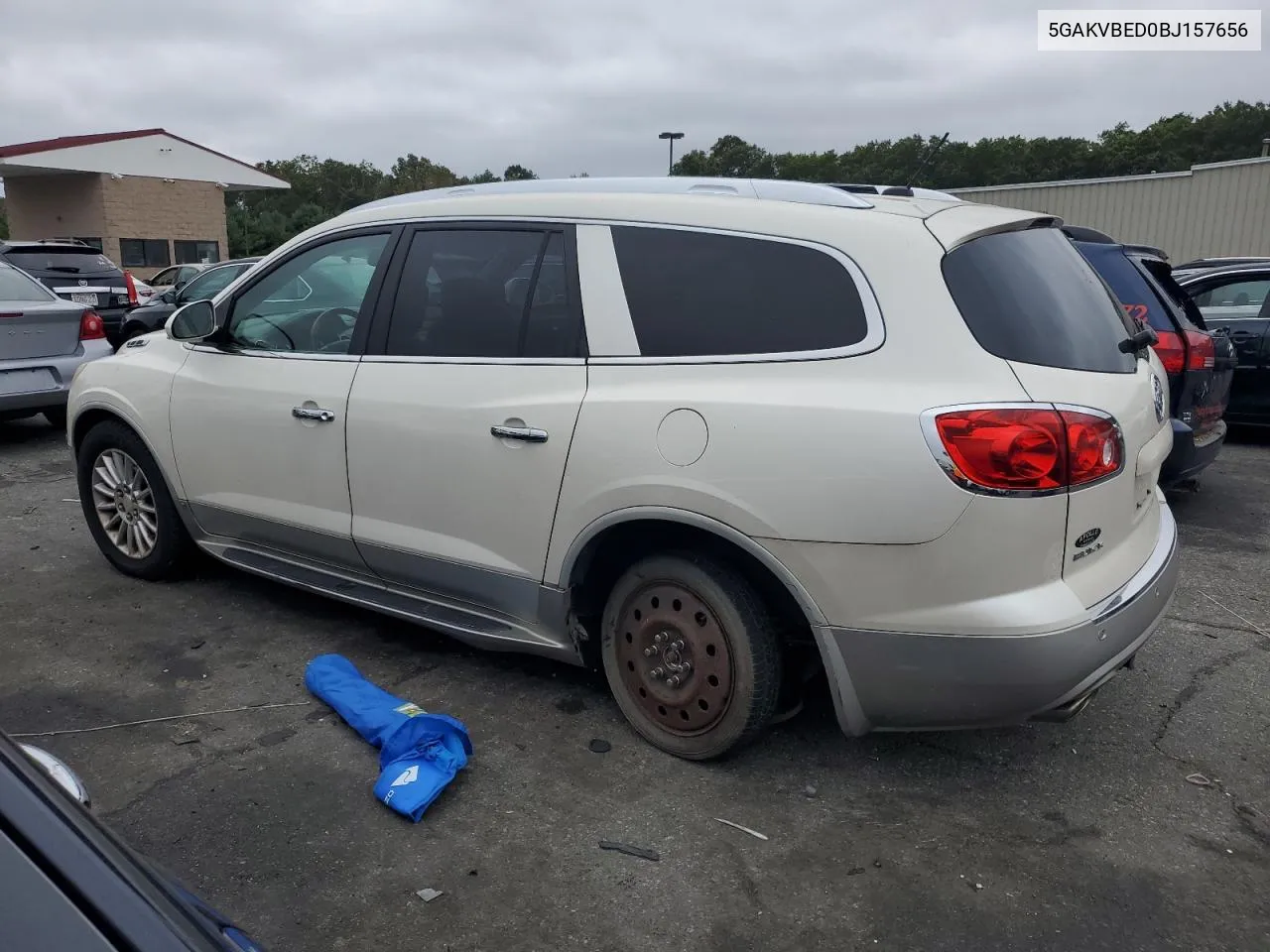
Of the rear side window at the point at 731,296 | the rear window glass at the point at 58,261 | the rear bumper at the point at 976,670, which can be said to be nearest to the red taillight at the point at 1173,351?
the rear bumper at the point at 976,670

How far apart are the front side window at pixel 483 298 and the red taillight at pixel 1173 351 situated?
394 centimetres

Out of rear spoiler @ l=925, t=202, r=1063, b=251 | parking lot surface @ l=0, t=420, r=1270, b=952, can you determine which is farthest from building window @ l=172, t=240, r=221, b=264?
rear spoiler @ l=925, t=202, r=1063, b=251

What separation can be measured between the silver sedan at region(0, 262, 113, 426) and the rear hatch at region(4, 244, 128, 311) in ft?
15.2

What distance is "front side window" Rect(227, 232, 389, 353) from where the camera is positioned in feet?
13.2

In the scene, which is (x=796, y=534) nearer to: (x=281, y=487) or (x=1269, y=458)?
(x=281, y=487)

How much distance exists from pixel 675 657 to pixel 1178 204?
74.5 ft

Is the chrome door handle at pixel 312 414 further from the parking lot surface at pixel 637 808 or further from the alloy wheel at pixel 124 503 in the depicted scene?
the alloy wheel at pixel 124 503

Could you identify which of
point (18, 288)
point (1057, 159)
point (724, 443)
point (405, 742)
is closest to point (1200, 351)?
point (724, 443)

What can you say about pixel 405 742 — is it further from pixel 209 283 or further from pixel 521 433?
pixel 209 283

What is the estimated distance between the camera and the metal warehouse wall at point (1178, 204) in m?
21.1

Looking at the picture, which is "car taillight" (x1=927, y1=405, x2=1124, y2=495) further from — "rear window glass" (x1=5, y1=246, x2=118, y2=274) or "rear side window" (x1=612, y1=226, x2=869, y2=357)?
"rear window glass" (x1=5, y1=246, x2=118, y2=274)

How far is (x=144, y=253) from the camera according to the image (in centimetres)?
3331

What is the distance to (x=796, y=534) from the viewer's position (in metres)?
2.83

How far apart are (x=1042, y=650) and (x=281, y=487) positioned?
2940mm
